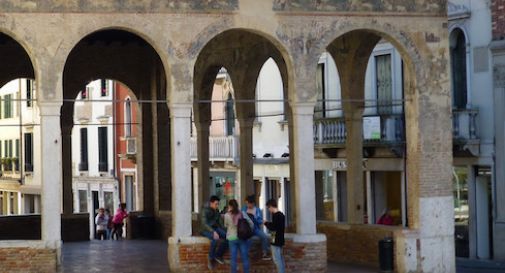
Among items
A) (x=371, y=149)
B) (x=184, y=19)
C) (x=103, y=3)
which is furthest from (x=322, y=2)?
(x=371, y=149)

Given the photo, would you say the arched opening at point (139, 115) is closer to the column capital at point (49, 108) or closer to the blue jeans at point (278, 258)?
the column capital at point (49, 108)

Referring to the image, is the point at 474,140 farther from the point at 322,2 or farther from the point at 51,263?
the point at 51,263

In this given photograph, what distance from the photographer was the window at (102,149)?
59469mm

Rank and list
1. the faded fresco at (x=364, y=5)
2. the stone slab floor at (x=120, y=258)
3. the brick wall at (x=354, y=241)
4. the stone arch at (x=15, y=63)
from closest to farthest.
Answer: the faded fresco at (x=364, y=5) → the stone slab floor at (x=120, y=258) → the brick wall at (x=354, y=241) → the stone arch at (x=15, y=63)

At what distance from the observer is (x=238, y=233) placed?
84.6ft

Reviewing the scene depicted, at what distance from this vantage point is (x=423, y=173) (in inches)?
1117

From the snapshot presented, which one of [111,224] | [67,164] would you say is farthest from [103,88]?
[67,164]

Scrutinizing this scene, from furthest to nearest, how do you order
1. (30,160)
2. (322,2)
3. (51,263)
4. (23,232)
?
(30,160) → (23,232) → (322,2) → (51,263)

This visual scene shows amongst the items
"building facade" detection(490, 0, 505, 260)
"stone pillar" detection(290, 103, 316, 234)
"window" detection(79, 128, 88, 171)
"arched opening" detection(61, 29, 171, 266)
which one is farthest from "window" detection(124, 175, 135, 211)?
"stone pillar" detection(290, 103, 316, 234)

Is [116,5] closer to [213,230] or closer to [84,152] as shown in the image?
[213,230]

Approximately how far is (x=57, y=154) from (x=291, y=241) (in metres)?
5.32

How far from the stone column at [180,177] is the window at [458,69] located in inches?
448

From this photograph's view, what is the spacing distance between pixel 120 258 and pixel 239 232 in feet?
19.7

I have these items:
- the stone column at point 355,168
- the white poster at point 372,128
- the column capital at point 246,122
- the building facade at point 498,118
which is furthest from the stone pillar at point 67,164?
the building facade at point 498,118
